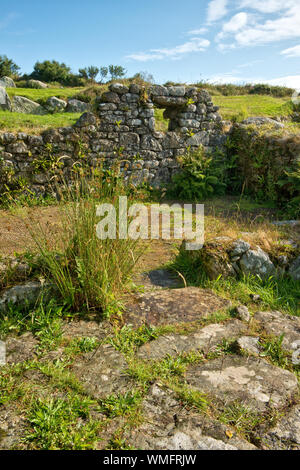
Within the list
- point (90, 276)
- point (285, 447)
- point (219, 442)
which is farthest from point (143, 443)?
point (90, 276)

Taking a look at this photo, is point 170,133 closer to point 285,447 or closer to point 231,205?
point 231,205

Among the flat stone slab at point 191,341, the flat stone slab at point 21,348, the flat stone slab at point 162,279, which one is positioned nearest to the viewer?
the flat stone slab at point 21,348

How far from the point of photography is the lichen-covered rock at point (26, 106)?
1311cm

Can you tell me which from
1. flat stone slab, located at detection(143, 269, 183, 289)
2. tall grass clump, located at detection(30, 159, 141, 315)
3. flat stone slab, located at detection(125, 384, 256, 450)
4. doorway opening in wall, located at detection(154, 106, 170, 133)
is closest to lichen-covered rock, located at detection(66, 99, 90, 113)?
doorway opening in wall, located at detection(154, 106, 170, 133)

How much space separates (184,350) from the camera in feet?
8.63

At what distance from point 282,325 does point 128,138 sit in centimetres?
624

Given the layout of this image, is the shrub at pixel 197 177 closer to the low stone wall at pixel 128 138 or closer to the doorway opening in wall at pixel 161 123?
the low stone wall at pixel 128 138

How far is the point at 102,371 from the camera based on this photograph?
2348 mm

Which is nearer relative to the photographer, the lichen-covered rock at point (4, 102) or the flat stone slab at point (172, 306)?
the flat stone slab at point (172, 306)

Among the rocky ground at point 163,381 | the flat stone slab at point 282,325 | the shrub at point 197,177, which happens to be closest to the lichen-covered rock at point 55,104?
the shrub at point 197,177

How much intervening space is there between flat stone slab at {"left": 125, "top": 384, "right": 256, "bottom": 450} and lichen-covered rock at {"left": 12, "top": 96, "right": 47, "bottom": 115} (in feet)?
43.4

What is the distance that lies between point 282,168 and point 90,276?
6218 millimetres

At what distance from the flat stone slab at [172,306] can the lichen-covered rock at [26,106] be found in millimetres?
11940

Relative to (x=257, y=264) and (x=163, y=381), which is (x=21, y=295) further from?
(x=257, y=264)
